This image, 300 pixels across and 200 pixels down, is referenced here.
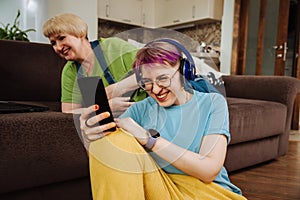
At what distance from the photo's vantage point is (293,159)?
182cm

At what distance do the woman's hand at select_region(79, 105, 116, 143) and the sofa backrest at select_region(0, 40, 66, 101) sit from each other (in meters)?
1.24

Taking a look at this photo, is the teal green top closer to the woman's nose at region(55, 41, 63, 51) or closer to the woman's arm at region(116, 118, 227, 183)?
the woman's arm at region(116, 118, 227, 183)

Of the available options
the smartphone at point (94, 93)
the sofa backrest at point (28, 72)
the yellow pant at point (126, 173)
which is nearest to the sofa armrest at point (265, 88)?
the sofa backrest at point (28, 72)

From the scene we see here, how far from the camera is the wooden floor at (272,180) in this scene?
4.04ft

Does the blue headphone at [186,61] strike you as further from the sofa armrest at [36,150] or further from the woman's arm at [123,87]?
the sofa armrest at [36,150]

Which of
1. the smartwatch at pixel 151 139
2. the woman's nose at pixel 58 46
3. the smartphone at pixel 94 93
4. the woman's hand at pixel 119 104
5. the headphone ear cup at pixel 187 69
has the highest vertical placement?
the woman's nose at pixel 58 46

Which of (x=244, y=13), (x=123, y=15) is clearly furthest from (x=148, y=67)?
(x=123, y=15)

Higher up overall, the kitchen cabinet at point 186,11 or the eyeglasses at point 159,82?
the kitchen cabinet at point 186,11

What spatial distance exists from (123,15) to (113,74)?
3320 millimetres

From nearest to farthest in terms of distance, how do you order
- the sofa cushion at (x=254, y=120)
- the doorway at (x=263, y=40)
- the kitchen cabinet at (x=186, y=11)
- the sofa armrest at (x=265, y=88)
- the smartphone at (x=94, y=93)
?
the smartphone at (x=94, y=93)
the sofa cushion at (x=254, y=120)
the sofa armrest at (x=265, y=88)
the doorway at (x=263, y=40)
the kitchen cabinet at (x=186, y=11)

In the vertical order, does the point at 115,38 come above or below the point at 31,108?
above

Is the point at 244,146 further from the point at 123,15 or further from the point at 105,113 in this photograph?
the point at 123,15

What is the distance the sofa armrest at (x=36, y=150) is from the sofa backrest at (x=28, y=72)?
77 cm

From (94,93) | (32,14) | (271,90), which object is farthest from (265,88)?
(32,14)
